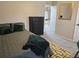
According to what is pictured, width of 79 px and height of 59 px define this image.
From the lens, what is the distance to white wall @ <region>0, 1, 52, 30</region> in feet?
17.0

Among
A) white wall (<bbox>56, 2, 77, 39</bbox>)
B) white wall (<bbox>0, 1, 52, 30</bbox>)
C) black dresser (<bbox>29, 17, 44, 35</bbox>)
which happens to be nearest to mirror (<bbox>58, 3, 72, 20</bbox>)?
white wall (<bbox>56, 2, 77, 39</bbox>)

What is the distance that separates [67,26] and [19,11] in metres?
2.48

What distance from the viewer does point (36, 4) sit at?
18.9 ft

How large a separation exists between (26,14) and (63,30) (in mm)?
2076

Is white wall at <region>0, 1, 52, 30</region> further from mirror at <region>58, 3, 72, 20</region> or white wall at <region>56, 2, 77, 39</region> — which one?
white wall at <region>56, 2, 77, 39</region>

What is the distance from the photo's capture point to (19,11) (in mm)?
5488

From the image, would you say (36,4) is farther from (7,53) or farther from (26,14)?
(7,53)

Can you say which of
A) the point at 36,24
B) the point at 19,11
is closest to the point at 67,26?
the point at 36,24

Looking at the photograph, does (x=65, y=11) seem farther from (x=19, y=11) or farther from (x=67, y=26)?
(x=19, y=11)

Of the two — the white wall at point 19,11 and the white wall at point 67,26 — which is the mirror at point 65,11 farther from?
the white wall at point 19,11

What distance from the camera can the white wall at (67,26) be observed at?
4907 millimetres

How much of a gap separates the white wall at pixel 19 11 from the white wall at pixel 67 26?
1164 millimetres

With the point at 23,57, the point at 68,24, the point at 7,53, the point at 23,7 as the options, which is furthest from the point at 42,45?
the point at 23,7

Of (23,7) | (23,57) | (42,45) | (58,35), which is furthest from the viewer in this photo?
(58,35)
